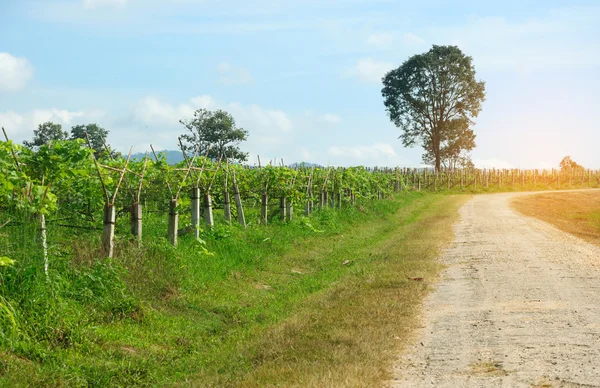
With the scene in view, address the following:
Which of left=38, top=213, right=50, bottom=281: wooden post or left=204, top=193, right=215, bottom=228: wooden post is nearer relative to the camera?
left=38, top=213, right=50, bottom=281: wooden post

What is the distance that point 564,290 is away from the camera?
34.5 feet

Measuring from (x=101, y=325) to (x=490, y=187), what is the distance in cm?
5473

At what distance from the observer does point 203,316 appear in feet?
32.1

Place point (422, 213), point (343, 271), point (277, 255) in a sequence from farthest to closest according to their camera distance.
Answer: point (422, 213) → point (277, 255) → point (343, 271)

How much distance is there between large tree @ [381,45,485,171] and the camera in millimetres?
62344

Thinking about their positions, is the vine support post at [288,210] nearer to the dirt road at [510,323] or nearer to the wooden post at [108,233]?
the dirt road at [510,323]

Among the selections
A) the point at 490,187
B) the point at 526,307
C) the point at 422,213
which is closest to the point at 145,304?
the point at 526,307

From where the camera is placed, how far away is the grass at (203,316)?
21.9 feet

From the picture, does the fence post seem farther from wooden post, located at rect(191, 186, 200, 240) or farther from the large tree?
the large tree

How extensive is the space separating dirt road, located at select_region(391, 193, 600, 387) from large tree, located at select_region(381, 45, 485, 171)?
48.4 meters

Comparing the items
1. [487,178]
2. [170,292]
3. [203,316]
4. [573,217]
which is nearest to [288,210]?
[170,292]

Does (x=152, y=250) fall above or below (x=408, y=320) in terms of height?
above

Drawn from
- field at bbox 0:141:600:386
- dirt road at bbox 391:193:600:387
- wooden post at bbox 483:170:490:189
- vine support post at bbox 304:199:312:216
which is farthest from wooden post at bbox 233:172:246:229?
wooden post at bbox 483:170:490:189

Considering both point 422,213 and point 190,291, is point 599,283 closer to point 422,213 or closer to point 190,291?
point 190,291
